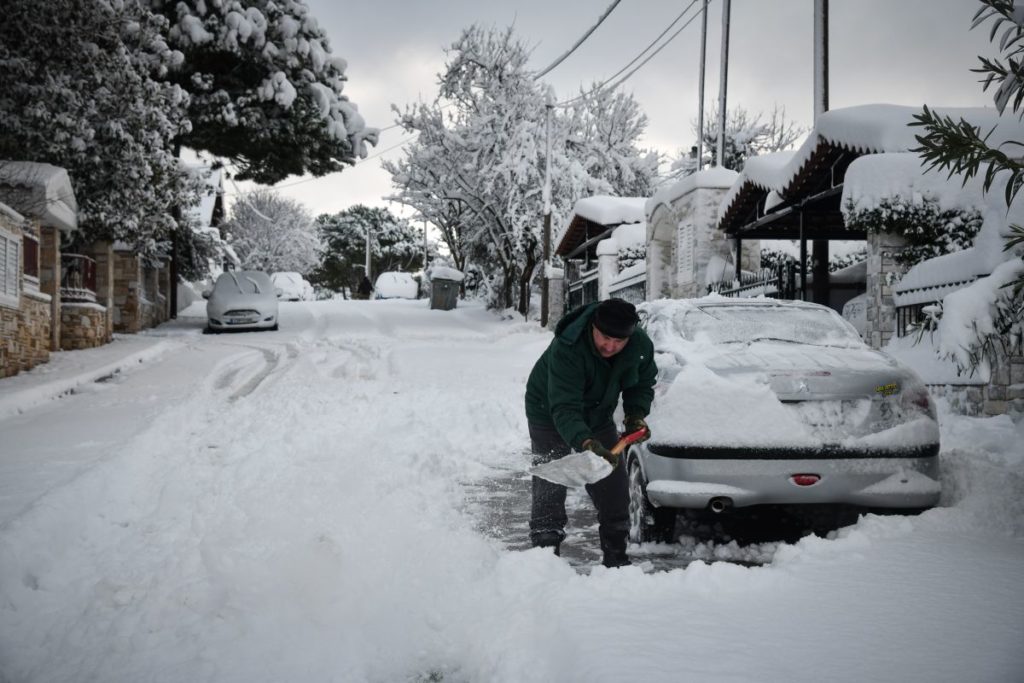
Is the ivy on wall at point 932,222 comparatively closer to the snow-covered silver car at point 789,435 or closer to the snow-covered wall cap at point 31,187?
the snow-covered silver car at point 789,435

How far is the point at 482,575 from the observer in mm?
3971

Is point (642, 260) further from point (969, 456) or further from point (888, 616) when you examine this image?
point (888, 616)

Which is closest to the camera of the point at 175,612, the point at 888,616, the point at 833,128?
the point at 888,616

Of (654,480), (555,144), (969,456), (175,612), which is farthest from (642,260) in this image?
(175,612)

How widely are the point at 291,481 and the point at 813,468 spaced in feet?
11.8

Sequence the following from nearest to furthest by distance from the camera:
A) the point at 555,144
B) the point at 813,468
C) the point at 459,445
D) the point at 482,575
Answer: the point at 482,575
the point at 813,468
the point at 459,445
the point at 555,144

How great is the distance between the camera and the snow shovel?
3.72m

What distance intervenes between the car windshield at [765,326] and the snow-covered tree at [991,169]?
2.19ft

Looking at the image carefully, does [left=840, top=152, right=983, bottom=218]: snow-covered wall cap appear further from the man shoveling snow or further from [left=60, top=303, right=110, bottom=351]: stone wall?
[left=60, top=303, right=110, bottom=351]: stone wall

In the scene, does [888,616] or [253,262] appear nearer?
[888,616]

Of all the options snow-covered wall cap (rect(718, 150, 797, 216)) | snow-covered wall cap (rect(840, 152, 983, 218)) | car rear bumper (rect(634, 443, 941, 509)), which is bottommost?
car rear bumper (rect(634, 443, 941, 509))

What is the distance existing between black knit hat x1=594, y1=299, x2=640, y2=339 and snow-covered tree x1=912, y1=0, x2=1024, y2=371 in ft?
4.94

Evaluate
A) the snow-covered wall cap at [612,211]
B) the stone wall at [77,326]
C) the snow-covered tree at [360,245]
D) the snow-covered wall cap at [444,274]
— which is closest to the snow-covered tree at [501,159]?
the snow-covered wall cap at [444,274]

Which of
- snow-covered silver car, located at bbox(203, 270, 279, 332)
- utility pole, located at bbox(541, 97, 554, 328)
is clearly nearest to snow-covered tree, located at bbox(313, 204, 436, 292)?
utility pole, located at bbox(541, 97, 554, 328)
